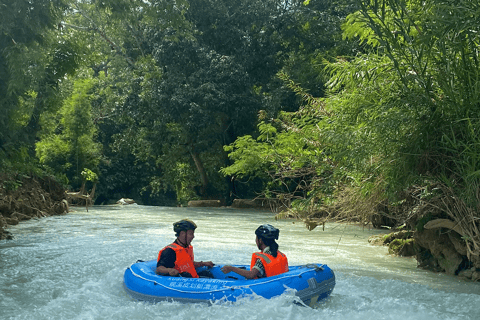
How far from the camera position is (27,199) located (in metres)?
16.6

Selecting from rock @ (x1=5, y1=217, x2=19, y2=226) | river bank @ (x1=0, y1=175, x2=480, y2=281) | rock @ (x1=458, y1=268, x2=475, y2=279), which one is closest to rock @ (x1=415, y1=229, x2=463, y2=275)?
river bank @ (x1=0, y1=175, x2=480, y2=281)

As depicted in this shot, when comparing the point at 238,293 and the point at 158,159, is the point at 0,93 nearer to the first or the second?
the point at 238,293

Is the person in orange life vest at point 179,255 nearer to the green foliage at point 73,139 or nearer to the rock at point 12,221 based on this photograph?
the rock at point 12,221

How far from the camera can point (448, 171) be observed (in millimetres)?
6820

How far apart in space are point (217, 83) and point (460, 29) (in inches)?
718

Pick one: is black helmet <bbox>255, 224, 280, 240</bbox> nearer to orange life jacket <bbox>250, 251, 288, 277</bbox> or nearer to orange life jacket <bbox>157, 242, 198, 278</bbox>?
orange life jacket <bbox>250, 251, 288, 277</bbox>

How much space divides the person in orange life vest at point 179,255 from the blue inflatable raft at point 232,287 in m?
0.15

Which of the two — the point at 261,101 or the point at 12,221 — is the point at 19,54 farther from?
the point at 261,101

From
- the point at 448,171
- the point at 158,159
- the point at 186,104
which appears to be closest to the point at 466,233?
the point at 448,171

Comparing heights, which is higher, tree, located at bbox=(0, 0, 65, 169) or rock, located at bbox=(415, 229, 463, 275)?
tree, located at bbox=(0, 0, 65, 169)

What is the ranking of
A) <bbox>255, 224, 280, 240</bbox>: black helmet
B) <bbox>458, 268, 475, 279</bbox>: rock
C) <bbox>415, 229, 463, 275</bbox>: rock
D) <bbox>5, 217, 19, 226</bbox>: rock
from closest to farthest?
<bbox>255, 224, 280, 240</bbox>: black helmet < <bbox>458, 268, 475, 279</bbox>: rock < <bbox>415, 229, 463, 275</bbox>: rock < <bbox>5, 217, 19, 226</bbox>: rock

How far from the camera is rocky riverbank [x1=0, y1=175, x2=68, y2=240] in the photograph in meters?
13.1

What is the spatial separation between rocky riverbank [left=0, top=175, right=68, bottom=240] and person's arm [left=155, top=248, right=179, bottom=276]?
6304 mm

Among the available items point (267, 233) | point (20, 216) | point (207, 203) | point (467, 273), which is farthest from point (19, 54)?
point (207, 203)
